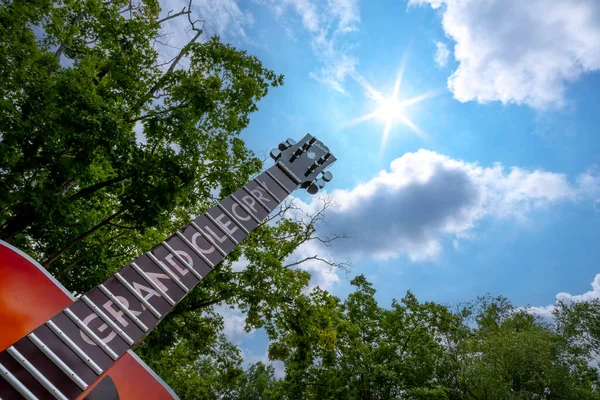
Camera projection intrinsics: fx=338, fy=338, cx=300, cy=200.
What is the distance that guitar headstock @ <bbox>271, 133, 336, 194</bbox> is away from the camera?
641 cm

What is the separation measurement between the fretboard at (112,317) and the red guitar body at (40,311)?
155 centimetres

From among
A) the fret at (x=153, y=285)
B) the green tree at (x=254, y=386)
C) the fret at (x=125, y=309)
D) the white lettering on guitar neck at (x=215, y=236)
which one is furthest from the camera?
the green tree at (x=254, y=386)

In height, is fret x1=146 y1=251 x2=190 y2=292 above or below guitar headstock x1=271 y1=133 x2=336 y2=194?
below

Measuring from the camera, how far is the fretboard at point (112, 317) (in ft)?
8.28

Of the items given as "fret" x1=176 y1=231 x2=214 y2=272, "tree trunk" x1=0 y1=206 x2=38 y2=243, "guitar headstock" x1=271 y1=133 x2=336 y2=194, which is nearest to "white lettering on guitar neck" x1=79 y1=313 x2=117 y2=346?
"fret" x1=176 y1=231 x2=214 y2=272

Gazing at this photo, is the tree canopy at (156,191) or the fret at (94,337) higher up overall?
the tree canopy at (156,191)

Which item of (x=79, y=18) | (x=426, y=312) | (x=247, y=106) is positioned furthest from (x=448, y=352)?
(x=79, y=18)

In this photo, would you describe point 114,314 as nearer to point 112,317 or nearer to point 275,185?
point 112,317

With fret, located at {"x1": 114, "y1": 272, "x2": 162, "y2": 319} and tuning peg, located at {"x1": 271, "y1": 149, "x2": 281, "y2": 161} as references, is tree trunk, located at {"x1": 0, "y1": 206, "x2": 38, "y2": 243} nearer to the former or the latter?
tuning peg, located at {"x1": 271, "y1": 149, "x2": 281, "y2": 161}

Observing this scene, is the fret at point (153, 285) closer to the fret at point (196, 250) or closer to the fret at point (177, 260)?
the fret at point (177, 260)

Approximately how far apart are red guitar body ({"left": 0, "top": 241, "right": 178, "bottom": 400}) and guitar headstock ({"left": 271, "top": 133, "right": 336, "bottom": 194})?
3.87 m

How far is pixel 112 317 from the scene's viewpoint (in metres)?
3.08

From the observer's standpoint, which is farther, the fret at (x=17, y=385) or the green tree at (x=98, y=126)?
the green tree at (x=98, y=126)

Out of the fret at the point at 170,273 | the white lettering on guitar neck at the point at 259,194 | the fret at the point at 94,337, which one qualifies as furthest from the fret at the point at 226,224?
the fret at the point at 94,337
